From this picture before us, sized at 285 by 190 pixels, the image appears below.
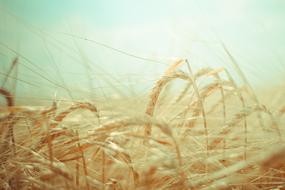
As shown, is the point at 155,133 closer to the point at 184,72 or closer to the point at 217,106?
the point at 184,72

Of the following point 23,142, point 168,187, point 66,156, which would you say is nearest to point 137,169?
point 168,187

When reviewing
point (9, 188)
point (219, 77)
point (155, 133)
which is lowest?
point (9, 188)

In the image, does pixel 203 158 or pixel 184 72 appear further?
pixel 184 72

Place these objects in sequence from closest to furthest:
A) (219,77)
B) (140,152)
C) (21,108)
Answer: (21,108) → (140,152) → (219,77)

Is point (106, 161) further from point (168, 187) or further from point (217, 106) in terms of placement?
point (217, 106)

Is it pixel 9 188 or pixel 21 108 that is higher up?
pixel 21 108

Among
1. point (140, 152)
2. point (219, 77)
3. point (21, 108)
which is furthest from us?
point (219, 77)

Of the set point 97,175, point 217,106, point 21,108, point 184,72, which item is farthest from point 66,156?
point 217,106
